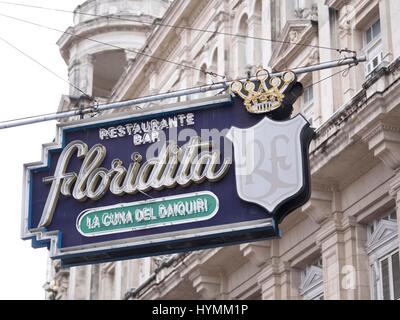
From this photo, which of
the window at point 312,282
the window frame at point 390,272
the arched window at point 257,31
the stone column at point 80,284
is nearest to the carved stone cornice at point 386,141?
the window frame at point 390,272

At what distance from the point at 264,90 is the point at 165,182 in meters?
2.17

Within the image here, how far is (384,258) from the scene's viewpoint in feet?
84.2

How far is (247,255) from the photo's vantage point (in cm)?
3002

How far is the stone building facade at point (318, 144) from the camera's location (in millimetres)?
25125

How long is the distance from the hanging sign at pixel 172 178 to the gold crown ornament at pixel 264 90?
0.02 meters

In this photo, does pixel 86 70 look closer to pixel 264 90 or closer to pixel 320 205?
pixel 320 205

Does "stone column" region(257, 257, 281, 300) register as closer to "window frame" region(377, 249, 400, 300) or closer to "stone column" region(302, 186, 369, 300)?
"stone column" region(302, 186, 369, 300)

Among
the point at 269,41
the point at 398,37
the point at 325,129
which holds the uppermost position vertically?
the point at 269,41

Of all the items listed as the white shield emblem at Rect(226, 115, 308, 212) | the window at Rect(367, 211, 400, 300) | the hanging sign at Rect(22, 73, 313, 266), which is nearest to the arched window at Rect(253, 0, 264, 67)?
the window at Rect(367, 211, 400, 300)

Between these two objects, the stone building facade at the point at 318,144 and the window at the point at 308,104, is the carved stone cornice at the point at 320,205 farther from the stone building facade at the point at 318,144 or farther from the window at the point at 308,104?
the window at the point at 308,104

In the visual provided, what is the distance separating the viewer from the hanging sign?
18891mm
